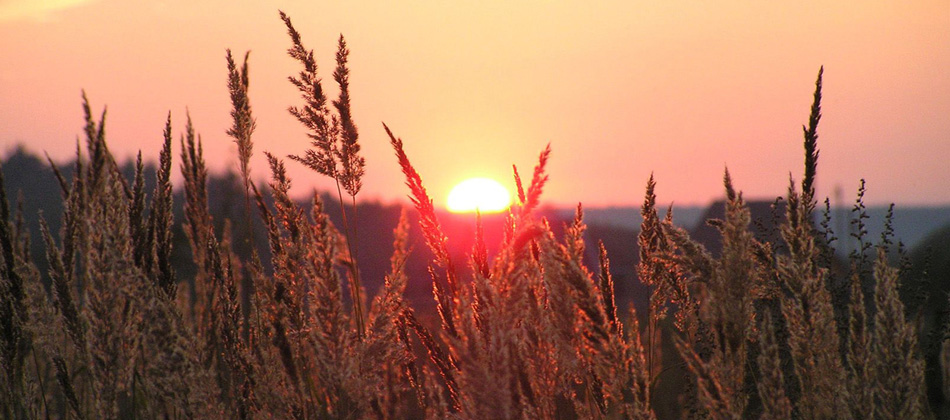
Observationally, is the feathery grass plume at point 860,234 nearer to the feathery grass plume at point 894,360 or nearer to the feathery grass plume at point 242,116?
the feathery grass plume at point 894,360

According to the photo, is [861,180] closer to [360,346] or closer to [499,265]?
[499,265]

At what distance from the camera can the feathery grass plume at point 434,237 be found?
7.04 feet

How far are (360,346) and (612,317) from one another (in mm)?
736

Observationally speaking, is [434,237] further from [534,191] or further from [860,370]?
[860,370]

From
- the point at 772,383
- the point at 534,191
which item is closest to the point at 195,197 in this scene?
the point at 534,191

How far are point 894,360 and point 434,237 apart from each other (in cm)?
142

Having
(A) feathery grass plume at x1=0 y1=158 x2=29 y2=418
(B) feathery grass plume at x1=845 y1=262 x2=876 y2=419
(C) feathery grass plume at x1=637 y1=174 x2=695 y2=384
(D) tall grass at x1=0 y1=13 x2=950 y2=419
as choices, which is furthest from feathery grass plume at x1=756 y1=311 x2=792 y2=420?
(A) feathery grass plume at x1=0 y1=158 x2=29 y2=418

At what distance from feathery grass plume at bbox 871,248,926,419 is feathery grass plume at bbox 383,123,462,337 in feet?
4.13

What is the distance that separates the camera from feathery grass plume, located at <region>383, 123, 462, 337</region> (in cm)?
215

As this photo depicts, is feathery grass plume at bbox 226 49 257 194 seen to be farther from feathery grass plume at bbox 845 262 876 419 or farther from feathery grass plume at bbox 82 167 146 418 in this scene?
feathery grass plume at bbox 845 262 876 419

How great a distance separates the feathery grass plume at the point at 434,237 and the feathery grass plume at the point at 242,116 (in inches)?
32.4

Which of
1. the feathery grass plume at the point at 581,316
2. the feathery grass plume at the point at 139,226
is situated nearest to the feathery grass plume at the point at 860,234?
the feathery grass plume at the point at 581,316

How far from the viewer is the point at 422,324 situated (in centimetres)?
236

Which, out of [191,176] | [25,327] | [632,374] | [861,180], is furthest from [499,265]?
[861,180]
